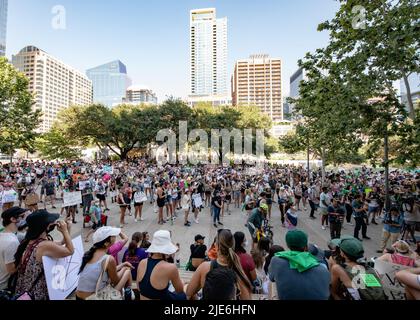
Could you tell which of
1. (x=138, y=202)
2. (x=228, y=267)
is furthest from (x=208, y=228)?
(x=228, y=267)

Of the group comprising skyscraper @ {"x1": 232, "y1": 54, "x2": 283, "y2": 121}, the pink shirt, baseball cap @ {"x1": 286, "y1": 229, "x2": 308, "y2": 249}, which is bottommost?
the pink shirt

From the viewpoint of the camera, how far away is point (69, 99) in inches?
5851

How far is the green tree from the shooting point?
1882 centimetres

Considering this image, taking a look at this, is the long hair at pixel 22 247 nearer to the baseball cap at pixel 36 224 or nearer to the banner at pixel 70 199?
the baseball cap at pixel 36 224

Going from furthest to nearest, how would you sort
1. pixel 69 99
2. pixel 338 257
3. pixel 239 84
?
pixel 69 99 → pixel 239 84 → pixel 338 257

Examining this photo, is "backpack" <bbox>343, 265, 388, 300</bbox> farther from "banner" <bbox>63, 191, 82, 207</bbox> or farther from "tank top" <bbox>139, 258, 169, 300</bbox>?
"banner" <bbox>63, 191, 82, 207</bbox>

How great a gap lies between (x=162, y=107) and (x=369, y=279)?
37046 mm

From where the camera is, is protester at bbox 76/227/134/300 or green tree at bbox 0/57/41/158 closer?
protester at bbox 76/227/134/300

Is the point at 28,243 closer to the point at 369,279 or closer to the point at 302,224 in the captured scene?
the point at 369,279

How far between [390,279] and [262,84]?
142m

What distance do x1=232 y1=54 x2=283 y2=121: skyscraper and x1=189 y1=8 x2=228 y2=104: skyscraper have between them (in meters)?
24.6

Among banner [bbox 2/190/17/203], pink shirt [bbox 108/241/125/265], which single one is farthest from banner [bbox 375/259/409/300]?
banner [bbox 2/190/17/203]

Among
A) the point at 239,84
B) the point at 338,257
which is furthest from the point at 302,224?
the point at 239,84

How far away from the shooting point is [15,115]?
19.2 m
